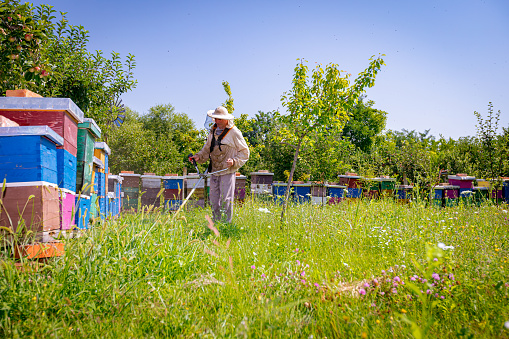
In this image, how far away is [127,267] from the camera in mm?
2428

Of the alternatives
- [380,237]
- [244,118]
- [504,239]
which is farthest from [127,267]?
[244,118]

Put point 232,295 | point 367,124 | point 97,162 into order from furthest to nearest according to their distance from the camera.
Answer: point 367,124 < point 97,162 < point 232,295

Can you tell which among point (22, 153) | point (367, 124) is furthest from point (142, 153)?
point (367, 124)

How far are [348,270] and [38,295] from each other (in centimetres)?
244

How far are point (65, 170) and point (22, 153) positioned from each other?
439 millimetres

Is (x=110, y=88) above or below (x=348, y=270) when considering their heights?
above

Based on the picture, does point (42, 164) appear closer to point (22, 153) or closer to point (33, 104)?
point (22, 153)

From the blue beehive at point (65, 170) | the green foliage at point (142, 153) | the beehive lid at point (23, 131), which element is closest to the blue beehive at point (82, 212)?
the blue beehive at point (65, 170)

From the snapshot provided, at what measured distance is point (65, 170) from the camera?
2.95m

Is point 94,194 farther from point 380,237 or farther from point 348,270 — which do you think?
point 380,237

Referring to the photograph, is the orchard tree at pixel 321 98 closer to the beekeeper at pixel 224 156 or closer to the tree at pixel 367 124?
the beekeeper at pixel 224 156

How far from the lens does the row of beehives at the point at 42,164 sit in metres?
2.53

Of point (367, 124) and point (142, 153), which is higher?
point (367, 124)

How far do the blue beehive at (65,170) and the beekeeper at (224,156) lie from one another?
2.36 meters
